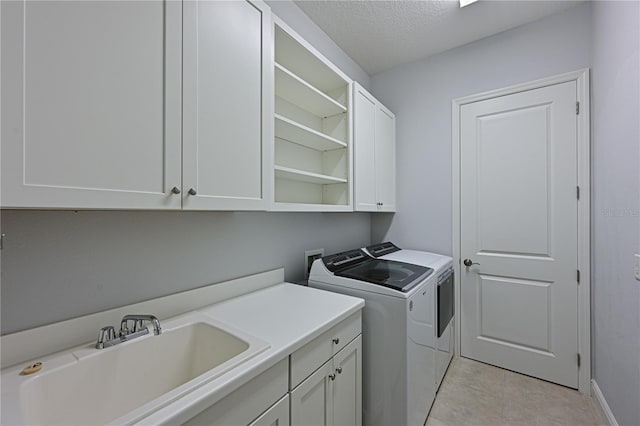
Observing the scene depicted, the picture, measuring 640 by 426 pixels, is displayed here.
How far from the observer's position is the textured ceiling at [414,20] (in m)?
1.97

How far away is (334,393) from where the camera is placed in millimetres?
1265

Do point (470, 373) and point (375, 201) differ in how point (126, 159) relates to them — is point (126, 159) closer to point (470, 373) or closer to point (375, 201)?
point (375, 201)

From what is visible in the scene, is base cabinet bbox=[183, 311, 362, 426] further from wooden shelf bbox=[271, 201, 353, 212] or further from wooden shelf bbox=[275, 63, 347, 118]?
wooden shelf bbox=[275, 63, 347, 118]

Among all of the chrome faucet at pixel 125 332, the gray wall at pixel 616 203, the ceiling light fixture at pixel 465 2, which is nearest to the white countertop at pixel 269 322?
the chrome faucet at pixel 125 332

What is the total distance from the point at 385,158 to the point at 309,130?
1.15 m

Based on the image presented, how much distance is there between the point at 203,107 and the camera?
1039 millimetres

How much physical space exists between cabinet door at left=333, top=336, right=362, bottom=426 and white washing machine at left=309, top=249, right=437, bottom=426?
0.12 meters

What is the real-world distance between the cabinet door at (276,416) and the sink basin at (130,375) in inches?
8.5

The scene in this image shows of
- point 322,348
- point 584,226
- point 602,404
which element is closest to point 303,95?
point 322,348

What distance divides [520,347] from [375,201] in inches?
66.5

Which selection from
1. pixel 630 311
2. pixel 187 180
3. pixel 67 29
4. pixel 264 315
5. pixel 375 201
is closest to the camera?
pixel 67 29

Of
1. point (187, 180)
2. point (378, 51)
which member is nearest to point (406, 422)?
point (187, 180)

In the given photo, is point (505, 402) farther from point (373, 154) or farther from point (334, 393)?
point (373, 154)

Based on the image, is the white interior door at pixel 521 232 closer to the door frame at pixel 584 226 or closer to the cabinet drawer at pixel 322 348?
the door frame at pixel 584 226
